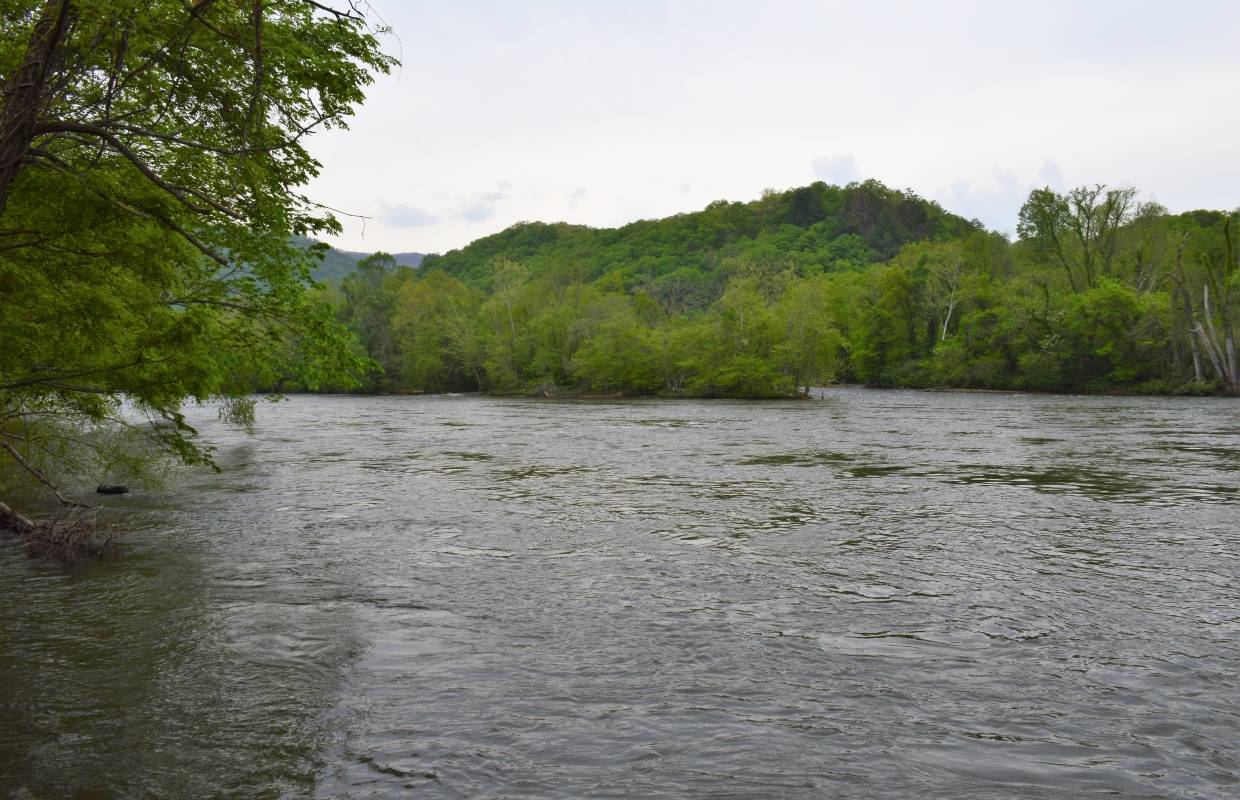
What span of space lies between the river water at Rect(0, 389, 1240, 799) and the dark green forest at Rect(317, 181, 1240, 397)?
2439 inches

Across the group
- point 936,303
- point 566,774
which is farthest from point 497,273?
point 566,774

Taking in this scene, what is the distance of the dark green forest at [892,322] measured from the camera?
258 ft

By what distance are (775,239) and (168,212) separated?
17980 centimetres

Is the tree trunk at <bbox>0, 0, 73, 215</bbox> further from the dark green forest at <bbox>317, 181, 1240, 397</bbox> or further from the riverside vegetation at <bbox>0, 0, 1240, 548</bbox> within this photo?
the dark green forest at <bbox>317, 181, 1240, 397</bbox>

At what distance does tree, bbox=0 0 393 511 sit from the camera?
9688 mm

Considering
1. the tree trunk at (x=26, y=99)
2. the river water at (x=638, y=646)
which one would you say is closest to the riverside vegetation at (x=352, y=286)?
the tree trunk at (x=26, y=99)

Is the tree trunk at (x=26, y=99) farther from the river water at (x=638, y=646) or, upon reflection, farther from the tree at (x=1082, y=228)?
the tree at (x=1082, y=228)

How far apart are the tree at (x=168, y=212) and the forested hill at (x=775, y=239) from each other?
141m

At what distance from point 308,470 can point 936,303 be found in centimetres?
9180

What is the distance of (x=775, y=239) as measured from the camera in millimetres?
183875

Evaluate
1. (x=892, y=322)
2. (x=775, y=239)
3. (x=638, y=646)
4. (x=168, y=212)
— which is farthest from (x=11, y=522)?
(x=775, y=239)

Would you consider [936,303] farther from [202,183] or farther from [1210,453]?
[202,183]

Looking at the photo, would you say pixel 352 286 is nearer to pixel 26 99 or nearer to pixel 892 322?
pixel 892 322

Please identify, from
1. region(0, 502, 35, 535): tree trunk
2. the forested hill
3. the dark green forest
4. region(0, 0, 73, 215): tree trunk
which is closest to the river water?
region(0, 502, 35, 535): tree trunk
